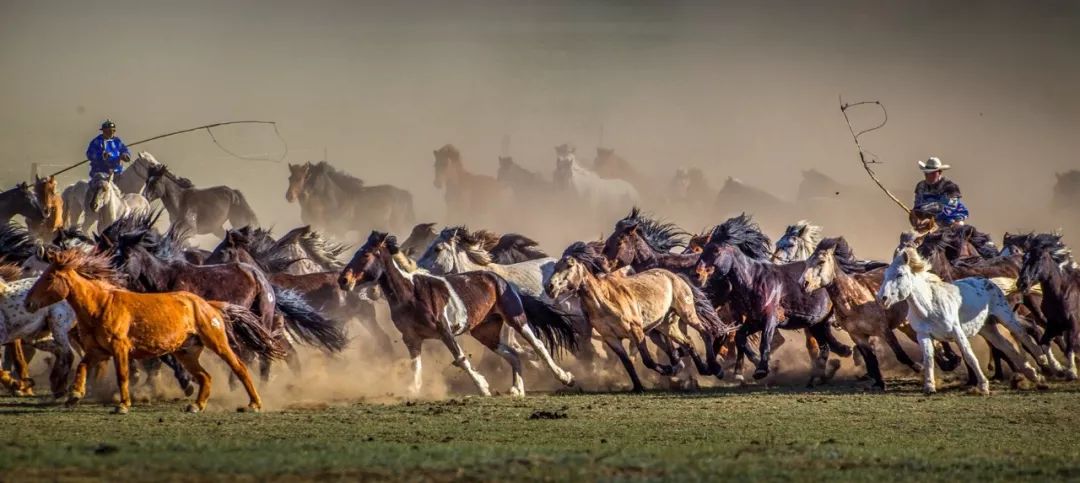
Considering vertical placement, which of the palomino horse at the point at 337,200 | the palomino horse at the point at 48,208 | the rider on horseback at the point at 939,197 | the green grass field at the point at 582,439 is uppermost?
the palomino horse at the point at 337,200

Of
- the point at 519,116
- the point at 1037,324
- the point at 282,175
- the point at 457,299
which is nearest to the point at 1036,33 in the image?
the point at 519,116

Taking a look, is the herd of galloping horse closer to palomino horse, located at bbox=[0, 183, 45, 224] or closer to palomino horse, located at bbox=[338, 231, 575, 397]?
palomino horse, located at bbox=[338, 231, 575, 397]

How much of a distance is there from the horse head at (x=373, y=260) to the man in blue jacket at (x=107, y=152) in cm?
962

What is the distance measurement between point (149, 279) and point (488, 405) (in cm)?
362

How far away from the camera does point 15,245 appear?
17.1 meters

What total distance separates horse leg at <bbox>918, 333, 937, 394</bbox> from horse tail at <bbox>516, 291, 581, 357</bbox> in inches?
161

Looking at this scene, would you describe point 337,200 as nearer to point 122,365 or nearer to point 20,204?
point 20,204

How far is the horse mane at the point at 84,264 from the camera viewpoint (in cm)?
1268

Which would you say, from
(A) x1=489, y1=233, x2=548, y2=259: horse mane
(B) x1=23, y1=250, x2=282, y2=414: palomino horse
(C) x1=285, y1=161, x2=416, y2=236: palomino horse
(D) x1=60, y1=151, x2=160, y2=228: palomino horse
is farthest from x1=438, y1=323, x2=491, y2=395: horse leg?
(C) x1=285, y1=161, x2=416, y2=236: palomino horse

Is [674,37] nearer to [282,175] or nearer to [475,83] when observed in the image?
[475,83]

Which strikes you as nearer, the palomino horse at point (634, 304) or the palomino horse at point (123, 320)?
the palomino horse at point (123, 320)

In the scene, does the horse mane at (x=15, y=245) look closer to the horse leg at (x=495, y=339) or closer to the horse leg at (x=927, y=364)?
the horse leg at (x=495, y=339)

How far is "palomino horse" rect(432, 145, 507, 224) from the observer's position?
4462cm

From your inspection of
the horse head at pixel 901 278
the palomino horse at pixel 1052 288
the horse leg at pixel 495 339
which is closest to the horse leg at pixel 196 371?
the horse leg at pixel 495 339
